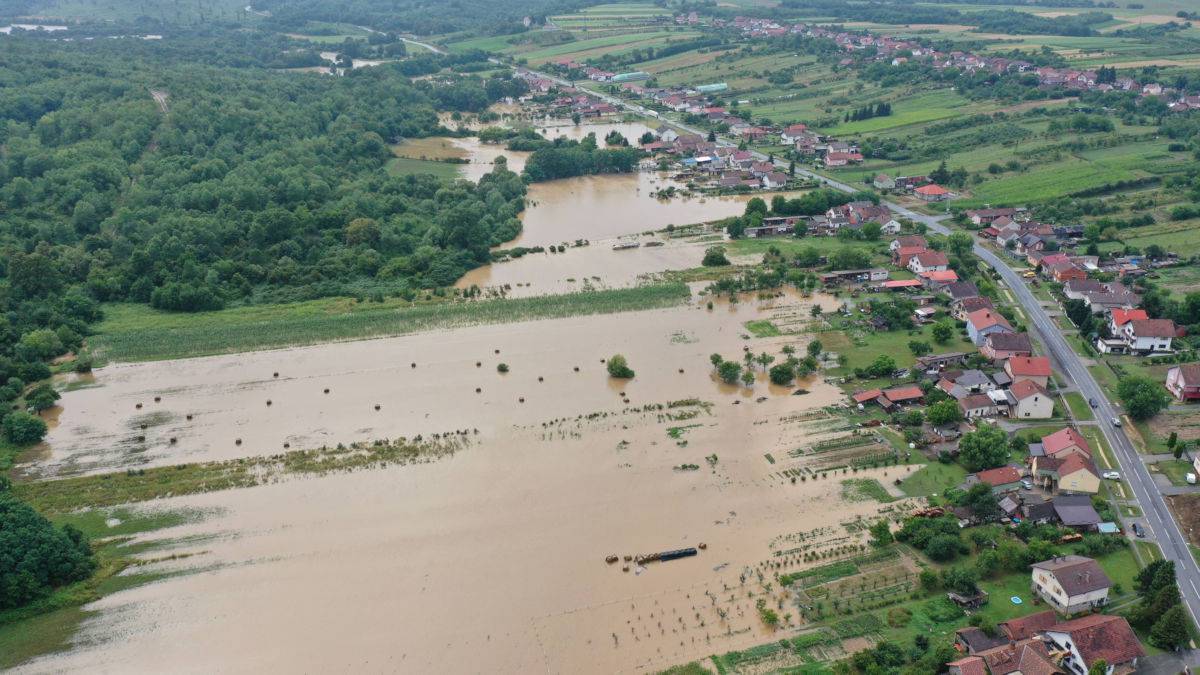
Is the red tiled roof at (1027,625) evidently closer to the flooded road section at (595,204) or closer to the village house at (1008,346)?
the village house at (1008,346)

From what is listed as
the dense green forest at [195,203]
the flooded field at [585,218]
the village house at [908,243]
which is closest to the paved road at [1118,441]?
the village house at [908,243]

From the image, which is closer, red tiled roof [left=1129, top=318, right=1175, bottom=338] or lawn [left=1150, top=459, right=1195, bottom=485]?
lawn [left=1150, top=459, right=1195, bottom=485]

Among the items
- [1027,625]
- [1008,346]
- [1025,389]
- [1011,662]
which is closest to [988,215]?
[1008,346]

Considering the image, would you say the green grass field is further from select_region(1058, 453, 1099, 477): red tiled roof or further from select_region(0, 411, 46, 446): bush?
select_region(1058, 453, 1099, 477): red tiled roof

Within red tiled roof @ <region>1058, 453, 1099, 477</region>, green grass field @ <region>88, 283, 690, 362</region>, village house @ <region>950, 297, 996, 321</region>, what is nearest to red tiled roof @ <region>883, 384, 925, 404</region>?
red tiled roof @ <region>1058, 453, 1099, 477</region>

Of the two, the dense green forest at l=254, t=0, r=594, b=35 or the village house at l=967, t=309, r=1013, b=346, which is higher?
the dense green forest at l=254, t=0, r=594, b=35

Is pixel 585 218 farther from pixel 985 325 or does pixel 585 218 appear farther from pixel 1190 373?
pixel 1190 373
